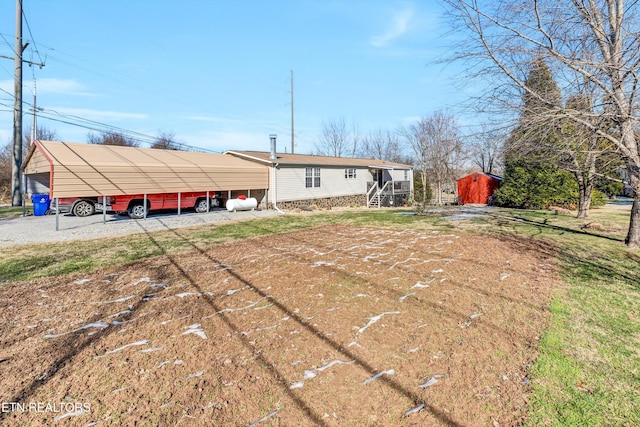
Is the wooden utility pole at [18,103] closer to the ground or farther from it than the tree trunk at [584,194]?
farther from it

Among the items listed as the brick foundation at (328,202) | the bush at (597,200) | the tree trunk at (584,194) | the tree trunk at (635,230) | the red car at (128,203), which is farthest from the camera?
the bush at (597,200)

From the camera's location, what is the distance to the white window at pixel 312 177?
61.6 feet

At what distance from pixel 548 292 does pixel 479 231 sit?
5261 mm

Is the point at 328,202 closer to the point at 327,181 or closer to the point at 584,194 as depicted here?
the point at 327,181

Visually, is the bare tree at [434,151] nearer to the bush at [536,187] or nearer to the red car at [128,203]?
the bush at [536,187]

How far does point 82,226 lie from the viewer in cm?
1095

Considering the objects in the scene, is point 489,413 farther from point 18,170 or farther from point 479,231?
point 18,170

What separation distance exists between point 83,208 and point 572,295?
17.4m

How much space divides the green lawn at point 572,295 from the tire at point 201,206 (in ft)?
16.5

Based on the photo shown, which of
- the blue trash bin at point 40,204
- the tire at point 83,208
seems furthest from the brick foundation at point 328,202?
the blue trash bin at point 40,204

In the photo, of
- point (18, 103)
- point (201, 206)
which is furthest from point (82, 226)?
point (18, 103)

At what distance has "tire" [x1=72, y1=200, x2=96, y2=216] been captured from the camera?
13602mm

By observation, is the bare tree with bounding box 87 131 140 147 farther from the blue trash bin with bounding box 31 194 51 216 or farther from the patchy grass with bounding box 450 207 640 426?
the patchy grass with bounding box 450 207 640 426

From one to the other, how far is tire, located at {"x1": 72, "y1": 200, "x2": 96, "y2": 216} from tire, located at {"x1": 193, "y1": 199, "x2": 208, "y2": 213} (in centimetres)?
442
